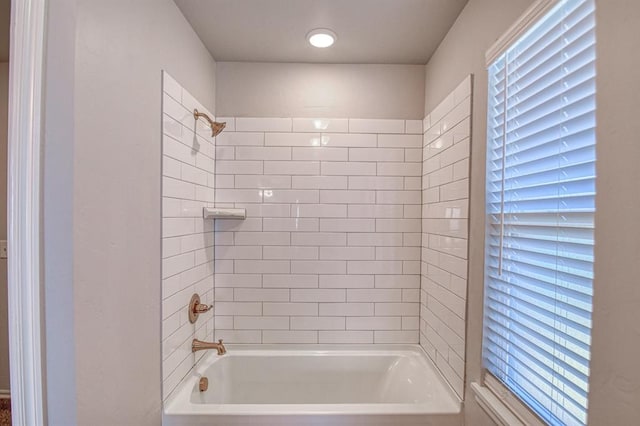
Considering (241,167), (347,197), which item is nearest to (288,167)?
(241,167)

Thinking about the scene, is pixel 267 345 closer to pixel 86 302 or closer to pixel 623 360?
pixel 86 302

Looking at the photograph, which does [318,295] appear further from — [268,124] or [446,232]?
[268,124]

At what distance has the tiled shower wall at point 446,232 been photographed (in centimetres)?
135

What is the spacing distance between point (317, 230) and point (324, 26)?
1151mm

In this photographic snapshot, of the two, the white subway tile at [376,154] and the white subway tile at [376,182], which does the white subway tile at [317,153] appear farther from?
the white subway tile at [376,182]

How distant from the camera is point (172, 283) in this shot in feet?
4.57

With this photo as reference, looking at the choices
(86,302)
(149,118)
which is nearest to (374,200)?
(149,118)

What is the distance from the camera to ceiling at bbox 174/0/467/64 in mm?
1416

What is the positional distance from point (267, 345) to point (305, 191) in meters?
1.03

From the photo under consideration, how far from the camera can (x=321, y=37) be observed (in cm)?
164

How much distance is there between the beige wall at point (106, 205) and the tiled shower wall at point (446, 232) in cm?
132

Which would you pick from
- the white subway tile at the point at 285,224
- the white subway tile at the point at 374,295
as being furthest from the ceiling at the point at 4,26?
the white subway tile at the point at 374,295

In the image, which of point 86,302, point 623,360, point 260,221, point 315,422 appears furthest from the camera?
point 260,221

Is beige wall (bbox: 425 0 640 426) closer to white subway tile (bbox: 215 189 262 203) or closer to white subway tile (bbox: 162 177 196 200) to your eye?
white subway tile (bbox: 162 177 196 200)
